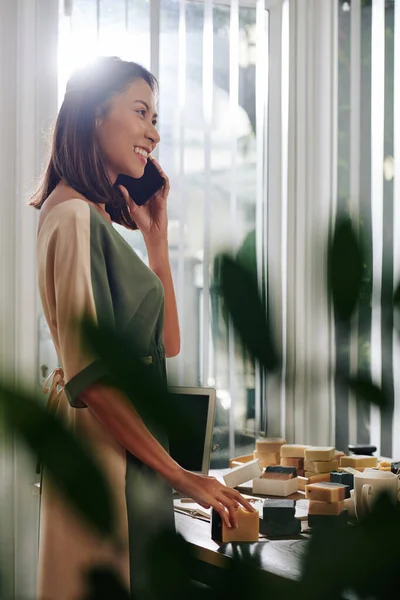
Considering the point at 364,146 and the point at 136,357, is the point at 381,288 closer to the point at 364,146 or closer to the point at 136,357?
the point at 136,357

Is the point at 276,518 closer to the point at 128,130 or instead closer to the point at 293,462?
the point at 293,462

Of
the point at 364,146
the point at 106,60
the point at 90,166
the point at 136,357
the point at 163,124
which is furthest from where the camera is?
the point at 364,146

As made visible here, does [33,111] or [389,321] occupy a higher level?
[33,111]

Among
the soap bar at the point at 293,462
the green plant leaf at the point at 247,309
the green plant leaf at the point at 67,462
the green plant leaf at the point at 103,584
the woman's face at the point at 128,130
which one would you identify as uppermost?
the woman's face at the point at 128,130

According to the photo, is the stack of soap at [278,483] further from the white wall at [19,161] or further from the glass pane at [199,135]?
Answer: the white wall at [19,161]

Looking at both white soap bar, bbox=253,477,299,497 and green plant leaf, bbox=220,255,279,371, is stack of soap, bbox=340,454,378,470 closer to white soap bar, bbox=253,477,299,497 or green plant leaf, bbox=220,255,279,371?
white soap bar, bbox=253,477,299,497

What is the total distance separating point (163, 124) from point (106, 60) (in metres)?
0.46

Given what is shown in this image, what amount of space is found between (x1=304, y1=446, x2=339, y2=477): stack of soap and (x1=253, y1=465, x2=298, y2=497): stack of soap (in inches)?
3.6

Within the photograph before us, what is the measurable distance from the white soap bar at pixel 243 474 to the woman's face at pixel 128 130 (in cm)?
82

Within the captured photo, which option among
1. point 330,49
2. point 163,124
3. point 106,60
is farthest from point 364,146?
point 106,60

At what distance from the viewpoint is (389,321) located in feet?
0.52

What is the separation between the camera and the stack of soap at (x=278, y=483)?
2.04 metres

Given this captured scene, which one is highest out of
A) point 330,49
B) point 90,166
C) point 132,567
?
point 330,49

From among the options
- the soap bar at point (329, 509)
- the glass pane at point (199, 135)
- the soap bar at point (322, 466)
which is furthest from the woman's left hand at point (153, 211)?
the soap bar at point (329, 509)
